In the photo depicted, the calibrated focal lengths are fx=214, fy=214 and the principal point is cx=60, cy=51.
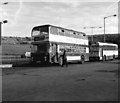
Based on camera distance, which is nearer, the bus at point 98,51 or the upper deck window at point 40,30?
the upper deck window at point 40,30

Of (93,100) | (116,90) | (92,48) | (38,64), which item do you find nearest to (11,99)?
(93,100)

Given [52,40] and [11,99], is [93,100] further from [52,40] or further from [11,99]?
[52,40]

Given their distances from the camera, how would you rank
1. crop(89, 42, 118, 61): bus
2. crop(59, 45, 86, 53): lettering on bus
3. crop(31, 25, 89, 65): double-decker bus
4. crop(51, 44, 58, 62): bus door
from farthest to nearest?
crop(89, 42, 118, 61): bus, crop(59, 45, 86, 53): lettering on bus, crop(51, 44, 58, 62): bus door, crop(31, 25, 89, 65): double-decker bus

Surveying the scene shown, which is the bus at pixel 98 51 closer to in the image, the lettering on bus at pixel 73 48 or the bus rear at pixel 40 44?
the lettering on bus at pixel 73 48

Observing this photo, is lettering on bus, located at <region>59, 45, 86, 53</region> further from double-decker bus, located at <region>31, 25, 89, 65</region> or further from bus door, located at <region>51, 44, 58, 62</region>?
bus door, located at <region>51, 44, 58, 62</region>

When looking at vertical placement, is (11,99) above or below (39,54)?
below

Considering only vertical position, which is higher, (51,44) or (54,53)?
(51,44)

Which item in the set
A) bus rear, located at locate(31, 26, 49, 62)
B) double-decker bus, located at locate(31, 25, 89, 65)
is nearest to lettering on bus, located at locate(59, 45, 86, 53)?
double-decker bus, located at locate(31, 25, 89, 65)

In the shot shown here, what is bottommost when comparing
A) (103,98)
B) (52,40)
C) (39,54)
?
(103,98)

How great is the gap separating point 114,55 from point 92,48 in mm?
8014

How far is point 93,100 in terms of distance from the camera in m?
6.92

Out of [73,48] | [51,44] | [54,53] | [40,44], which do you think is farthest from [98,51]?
[40,44]

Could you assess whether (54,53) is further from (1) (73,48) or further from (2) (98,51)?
(2) (98,51)

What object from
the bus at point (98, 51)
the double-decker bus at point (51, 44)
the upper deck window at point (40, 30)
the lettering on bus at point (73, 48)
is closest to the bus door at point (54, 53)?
the double-decker bus at point (51, 44)
